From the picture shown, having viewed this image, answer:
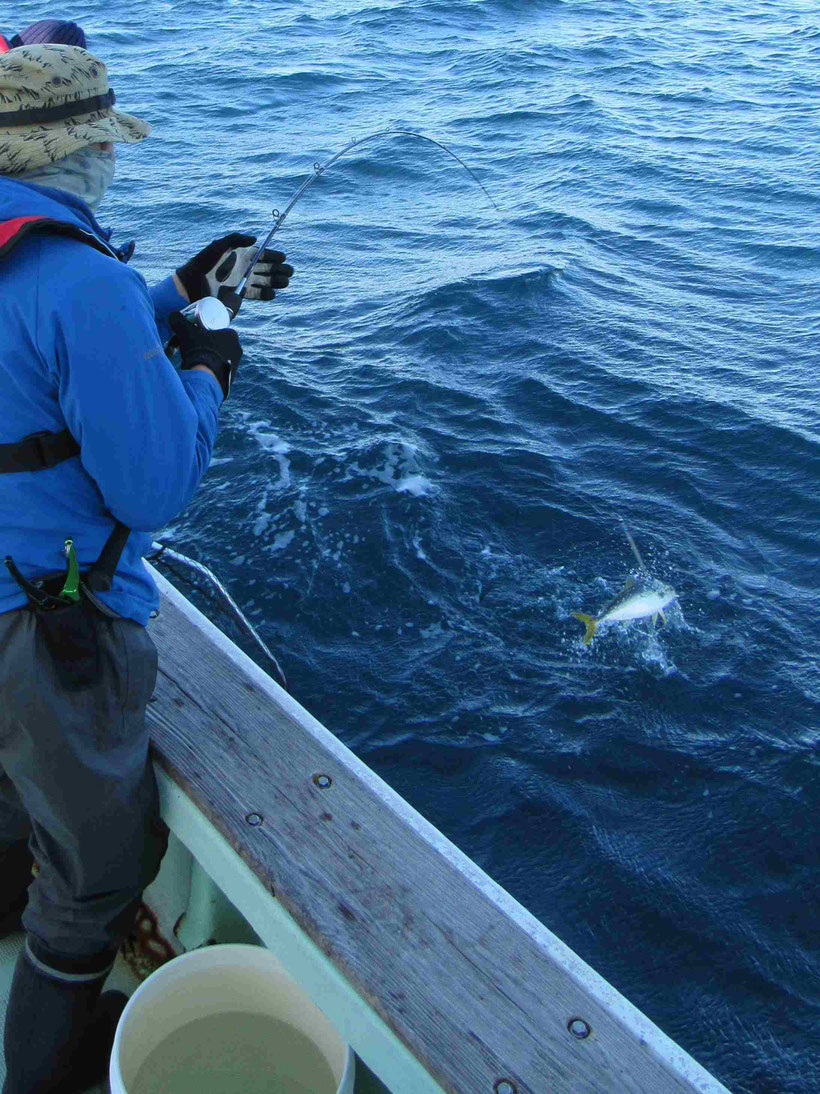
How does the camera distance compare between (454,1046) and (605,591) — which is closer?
(454,1046)

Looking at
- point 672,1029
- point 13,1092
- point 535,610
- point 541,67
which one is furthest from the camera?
point 541,67

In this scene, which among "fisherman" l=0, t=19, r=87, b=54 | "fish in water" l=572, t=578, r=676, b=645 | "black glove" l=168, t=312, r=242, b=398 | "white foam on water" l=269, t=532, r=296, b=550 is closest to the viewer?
"black glove" l=168, t=312, r=242, b=398

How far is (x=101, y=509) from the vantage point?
210 cm

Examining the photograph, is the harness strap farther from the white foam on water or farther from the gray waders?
the white foam on water

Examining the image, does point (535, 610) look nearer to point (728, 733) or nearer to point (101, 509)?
point (728, 733)

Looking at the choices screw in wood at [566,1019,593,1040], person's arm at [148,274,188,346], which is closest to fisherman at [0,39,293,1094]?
person's arm at [148,274,188,346]

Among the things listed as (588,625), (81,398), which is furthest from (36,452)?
(588,625)

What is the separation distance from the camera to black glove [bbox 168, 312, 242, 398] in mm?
2365

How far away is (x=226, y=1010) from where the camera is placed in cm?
238

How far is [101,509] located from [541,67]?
54.8 feet

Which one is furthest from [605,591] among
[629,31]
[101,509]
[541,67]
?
[629,31]

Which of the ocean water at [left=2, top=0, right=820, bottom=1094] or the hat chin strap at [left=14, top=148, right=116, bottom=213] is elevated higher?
the hat chin strap at [left=14, top=148, right=116, bottom=213]

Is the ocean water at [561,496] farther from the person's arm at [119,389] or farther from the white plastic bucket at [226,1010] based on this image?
the person's arm at [119,389]

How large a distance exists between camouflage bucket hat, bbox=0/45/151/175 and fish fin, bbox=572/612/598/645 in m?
3.43
